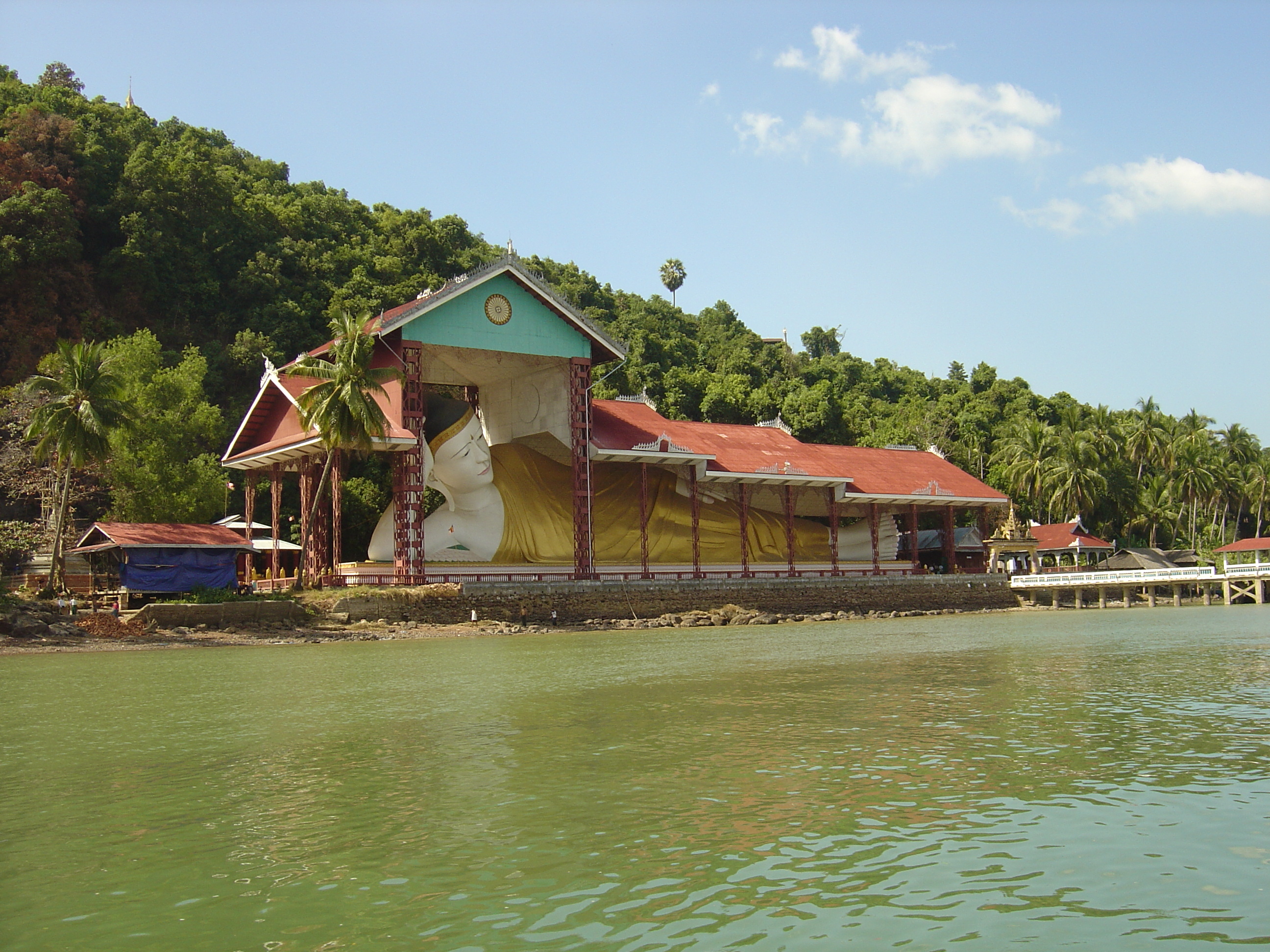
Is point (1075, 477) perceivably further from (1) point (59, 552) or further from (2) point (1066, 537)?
(1) point (59, 552)

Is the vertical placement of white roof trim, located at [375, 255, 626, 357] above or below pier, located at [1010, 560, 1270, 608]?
above

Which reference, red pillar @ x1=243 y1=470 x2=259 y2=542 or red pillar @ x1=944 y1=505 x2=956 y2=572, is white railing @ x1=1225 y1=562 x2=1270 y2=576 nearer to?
red pillar @ x1=944 y1=505 x2=956 y2=572

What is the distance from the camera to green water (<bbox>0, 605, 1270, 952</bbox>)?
19.4ft

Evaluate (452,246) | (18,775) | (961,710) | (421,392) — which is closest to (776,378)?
(452,246)

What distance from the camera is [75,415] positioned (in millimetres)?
29766

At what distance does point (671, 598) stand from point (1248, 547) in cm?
3856

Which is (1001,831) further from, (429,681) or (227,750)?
(429,681)

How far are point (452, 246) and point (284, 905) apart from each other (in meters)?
62.8

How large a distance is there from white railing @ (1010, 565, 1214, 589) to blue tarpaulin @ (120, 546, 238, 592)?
33.9 m

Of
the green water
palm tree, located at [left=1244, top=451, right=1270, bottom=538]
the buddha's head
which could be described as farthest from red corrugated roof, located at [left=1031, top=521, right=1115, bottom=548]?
the green water

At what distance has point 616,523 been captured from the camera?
40.6 metres

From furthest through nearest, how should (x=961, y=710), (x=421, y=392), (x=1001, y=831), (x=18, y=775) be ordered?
(x=421, y=392), (x=961, y=710), (x=18, y=775), (x=1001, y=831)

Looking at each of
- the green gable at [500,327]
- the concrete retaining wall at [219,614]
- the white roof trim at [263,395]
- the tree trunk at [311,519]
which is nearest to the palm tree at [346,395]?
the tree trunk at [311,519]

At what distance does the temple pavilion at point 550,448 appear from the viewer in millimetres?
35031
